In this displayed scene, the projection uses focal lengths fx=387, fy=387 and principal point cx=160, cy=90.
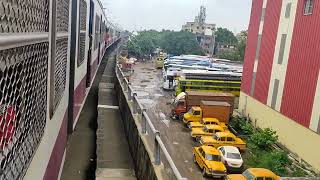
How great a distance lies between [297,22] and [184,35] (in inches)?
2025

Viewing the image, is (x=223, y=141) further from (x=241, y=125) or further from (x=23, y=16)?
(x=23, y=16)

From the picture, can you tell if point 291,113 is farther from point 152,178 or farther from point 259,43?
point 152,178

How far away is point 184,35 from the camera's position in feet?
224

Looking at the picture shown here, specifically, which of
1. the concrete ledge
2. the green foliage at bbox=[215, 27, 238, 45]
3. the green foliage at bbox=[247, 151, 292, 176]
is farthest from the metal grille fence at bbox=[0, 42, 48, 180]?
the green foliage at bbox=[215, 27, 238, 45]

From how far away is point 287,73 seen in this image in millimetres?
17906

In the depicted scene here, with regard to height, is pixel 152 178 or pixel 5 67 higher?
pixel 5 67

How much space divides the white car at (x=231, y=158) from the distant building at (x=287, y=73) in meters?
2.94

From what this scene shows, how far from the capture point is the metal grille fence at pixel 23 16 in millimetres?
1531

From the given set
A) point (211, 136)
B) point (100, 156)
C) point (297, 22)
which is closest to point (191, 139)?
point (211, 136)

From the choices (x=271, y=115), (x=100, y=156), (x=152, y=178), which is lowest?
(x=271, y=115)

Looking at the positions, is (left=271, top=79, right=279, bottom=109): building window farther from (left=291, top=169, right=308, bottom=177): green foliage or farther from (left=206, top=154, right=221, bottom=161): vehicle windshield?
(left=206, top=154, right=221, bottom=161): vehicle windshield

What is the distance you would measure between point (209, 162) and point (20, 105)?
1226cm

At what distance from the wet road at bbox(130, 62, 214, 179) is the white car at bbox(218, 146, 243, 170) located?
1.14 m

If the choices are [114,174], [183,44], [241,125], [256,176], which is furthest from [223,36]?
[114,174]
